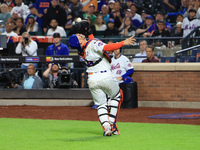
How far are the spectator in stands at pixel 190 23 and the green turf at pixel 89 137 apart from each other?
732 centimetres

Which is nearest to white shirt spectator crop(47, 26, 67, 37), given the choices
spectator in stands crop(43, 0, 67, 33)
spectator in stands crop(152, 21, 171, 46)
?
spectator in stands crop(43, 0, 67, 33)

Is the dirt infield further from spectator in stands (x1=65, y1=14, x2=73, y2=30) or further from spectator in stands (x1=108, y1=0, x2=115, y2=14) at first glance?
spectator in stands (x1=108, y1=0, x2=115, y2=14)

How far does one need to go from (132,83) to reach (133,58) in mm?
2404

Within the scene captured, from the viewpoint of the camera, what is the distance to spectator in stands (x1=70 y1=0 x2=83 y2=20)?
18.3 meters

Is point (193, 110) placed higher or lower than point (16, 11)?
lower

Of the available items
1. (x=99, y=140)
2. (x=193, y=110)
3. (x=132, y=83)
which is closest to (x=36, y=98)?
(x=132, y=83)

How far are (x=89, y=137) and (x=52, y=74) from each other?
6.54 m

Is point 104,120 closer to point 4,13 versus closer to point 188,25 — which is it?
point 188,25

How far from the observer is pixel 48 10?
1772 cm

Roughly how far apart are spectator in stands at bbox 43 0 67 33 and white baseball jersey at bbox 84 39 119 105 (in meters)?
10.6

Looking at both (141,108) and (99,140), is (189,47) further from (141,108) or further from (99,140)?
(99,140)

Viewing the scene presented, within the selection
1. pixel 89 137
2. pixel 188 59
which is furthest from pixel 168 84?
pixel 89 137

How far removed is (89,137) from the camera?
709 centimetres

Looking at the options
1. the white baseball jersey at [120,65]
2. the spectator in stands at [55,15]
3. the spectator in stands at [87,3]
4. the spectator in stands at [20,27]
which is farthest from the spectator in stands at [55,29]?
the white baseball jersey at [120,65]
